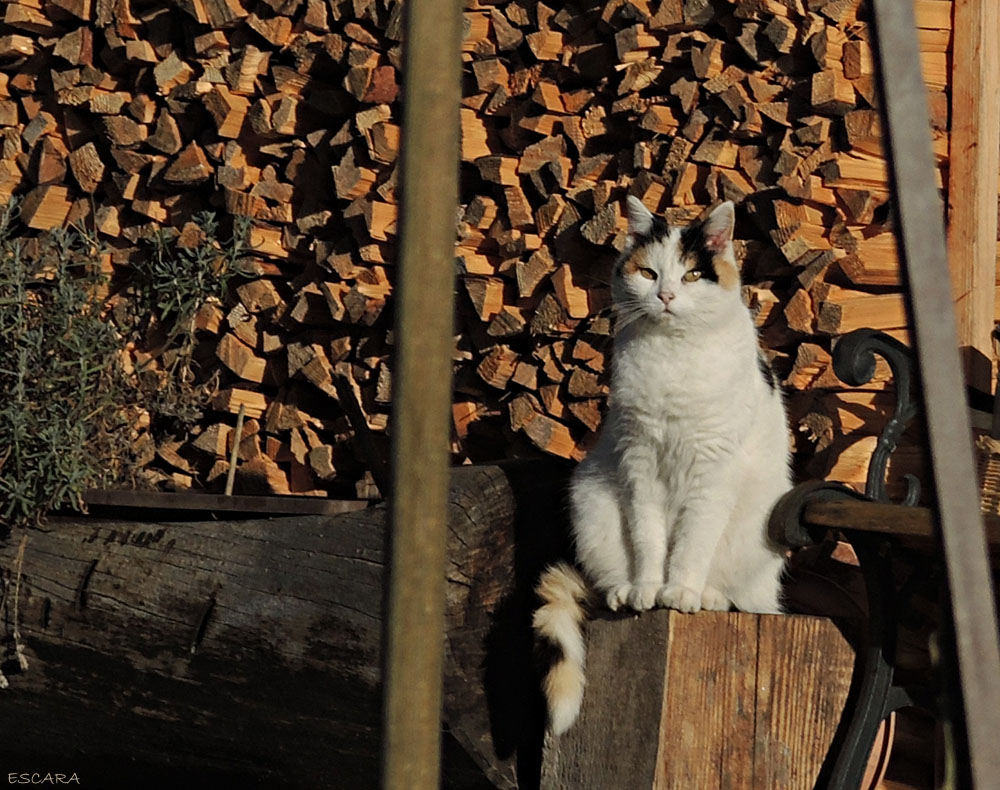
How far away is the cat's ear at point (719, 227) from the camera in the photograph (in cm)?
225

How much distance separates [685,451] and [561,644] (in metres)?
0.41

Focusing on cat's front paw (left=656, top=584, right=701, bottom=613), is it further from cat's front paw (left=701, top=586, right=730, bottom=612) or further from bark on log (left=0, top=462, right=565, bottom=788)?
bark on log (left=0, top=462, right=565, bottom=788)

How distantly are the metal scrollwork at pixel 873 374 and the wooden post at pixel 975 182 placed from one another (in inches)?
14.0

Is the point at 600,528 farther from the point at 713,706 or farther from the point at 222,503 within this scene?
the point at 222,503

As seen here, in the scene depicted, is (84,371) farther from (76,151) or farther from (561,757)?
(561,757)

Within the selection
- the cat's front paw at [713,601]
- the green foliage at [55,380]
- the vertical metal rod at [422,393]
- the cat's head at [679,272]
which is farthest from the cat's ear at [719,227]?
the vertical metal rod at [422,393]

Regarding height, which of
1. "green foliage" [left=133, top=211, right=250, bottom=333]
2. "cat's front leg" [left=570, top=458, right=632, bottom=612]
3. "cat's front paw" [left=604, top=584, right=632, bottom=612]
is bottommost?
"cat's front paw" [left=604, top=584, right=632, bottom=612]

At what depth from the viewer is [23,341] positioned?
2.84 metres

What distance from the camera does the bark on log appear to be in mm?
2020

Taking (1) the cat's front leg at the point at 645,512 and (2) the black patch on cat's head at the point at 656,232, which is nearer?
(1) the cat's front leg at the point at 645,512

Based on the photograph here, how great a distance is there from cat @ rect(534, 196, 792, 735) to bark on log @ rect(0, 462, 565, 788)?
0.34 feet

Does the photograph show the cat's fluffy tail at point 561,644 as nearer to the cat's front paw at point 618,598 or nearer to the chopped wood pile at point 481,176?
the cat's front paw at point 618,598

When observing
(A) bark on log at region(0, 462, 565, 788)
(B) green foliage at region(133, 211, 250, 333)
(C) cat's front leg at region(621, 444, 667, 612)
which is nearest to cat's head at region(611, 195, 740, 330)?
(C) cat's front leg at region(621, 444, 667, 612)

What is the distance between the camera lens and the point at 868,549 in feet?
6.54
